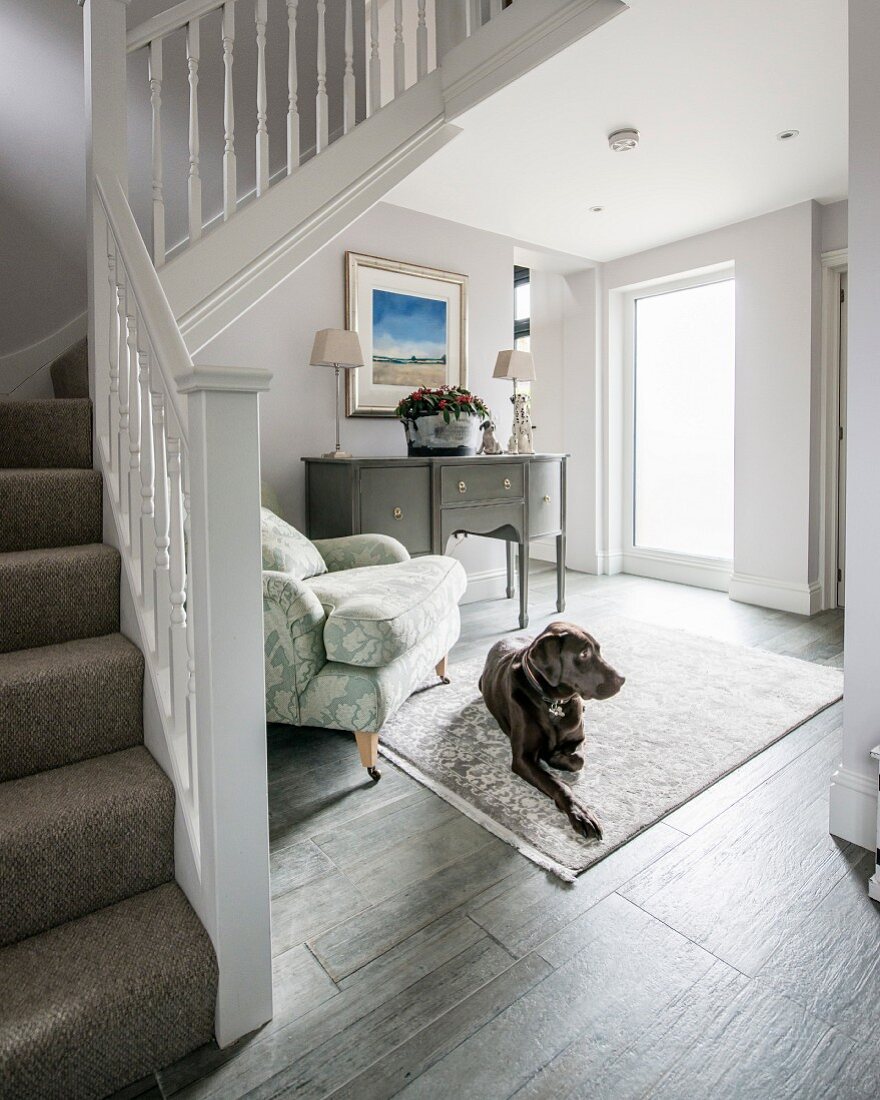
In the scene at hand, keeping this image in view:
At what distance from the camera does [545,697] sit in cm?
200

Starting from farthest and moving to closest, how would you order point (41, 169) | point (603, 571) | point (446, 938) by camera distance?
1. point (603, 571)
2. point (41, 169)
3. point (446, 938)

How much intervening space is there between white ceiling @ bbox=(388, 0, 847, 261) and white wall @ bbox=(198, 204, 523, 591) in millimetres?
166

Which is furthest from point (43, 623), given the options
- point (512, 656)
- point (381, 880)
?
point (512, 656)

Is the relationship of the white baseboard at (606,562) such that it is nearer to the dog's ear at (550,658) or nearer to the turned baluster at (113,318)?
the dog's ear at (550,658)

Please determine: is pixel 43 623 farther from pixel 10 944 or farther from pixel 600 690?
pixel 600 690

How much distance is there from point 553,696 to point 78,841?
126 cm

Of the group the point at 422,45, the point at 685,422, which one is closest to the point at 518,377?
the point at 685,422

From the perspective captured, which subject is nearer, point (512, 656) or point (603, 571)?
point (512, 656)

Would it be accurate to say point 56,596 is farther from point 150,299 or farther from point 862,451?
point 862,451

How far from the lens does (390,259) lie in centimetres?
390

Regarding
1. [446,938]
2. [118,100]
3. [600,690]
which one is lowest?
[446,938]

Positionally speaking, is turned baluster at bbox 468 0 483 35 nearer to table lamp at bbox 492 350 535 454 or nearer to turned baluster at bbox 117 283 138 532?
table lamp at bbox 492 350 535 454

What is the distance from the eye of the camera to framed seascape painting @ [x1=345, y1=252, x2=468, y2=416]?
149 inches

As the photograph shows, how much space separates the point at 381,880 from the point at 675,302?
4.60m
